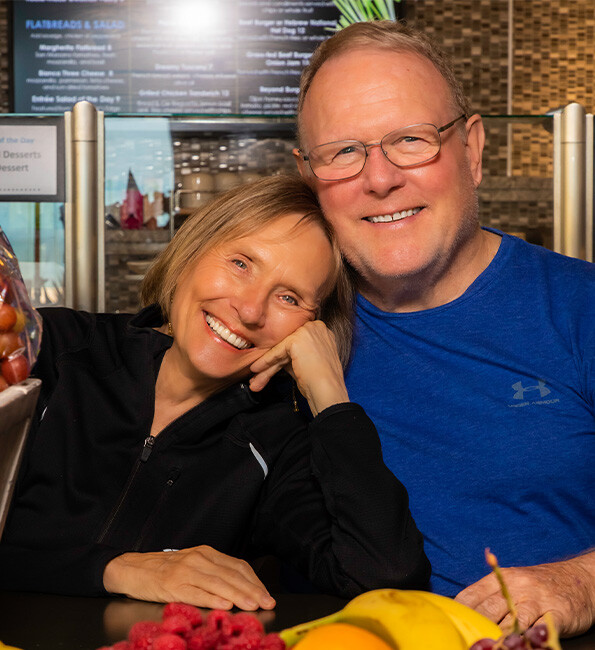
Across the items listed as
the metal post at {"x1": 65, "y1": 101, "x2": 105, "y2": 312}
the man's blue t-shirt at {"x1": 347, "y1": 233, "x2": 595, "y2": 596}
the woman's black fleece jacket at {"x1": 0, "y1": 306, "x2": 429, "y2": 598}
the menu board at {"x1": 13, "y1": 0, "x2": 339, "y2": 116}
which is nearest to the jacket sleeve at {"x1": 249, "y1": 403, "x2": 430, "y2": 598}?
the woman's black fleece jacket at {"x1": 0, "y1": 306, "x2": 429, "y2": 598}

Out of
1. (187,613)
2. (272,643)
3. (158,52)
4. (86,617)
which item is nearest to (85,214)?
(86,617)

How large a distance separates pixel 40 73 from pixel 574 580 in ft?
13.8

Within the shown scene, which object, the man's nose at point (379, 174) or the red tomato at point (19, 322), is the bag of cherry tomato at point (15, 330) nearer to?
the red tomato at point (19, 322)

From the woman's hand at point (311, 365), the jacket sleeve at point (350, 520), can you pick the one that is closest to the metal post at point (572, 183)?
the woman's hand at point (311, 365)

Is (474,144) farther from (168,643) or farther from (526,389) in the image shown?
(168,643)

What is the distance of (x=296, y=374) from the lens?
4.14 feet

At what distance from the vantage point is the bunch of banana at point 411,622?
1.81ft

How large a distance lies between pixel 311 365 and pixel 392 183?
339mm

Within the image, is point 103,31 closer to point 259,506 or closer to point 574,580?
point 259,506

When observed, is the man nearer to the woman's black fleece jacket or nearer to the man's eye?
the man's eye

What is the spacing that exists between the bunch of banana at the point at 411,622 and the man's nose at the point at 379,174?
0.79 meters

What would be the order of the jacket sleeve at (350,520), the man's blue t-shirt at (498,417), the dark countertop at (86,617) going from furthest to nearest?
1. the man's blue t-shirt at (498,417)
2. the jacket sleeve at (350,520)
3. the dark countertop at (86,617)

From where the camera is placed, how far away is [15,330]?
0.69 m

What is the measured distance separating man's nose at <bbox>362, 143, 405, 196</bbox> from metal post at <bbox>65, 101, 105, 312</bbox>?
3.84ft
